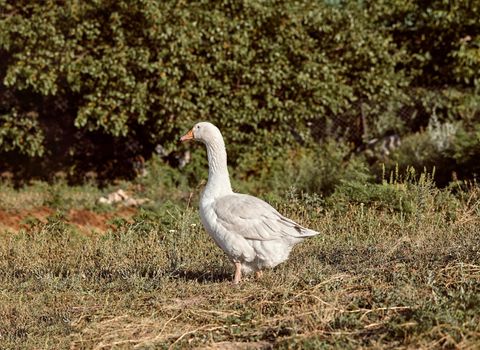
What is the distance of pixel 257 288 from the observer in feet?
21.5

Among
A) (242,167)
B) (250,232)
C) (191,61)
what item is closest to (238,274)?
(250,232)

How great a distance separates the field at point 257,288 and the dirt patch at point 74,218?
6.00ft

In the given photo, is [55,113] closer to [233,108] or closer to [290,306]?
[233,108]

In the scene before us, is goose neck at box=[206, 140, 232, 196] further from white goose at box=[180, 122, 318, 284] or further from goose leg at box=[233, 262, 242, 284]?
goose leg at box=[233, 262, 242, 284]

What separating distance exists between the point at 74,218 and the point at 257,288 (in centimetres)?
637

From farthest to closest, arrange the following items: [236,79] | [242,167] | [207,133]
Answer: [242,167] → [236,79] → [207,133]

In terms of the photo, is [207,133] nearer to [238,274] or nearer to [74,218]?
[238,274]

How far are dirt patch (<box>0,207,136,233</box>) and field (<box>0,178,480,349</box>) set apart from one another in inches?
72.0

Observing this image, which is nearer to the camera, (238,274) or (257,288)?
(257,288)

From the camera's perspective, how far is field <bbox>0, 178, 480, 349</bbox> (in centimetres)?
551

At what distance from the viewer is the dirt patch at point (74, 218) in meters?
11.9

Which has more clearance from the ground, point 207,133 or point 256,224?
point 207,133

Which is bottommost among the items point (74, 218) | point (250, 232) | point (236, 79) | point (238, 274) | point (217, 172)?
point (74, 218)

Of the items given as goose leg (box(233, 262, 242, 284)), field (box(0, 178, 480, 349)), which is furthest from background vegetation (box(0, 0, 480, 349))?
goose leg (box(233, 262, 242, 284))
